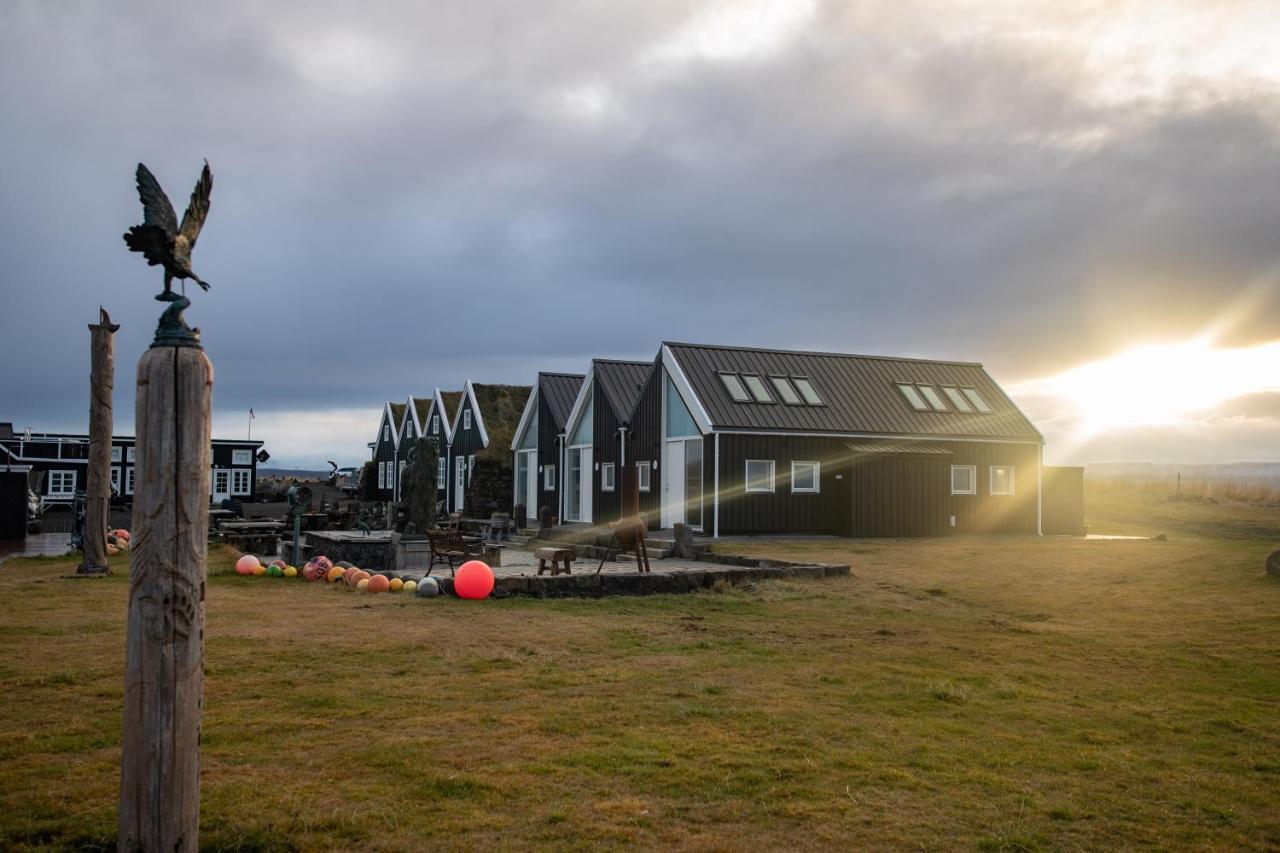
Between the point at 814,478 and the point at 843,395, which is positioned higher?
the point at 843,395

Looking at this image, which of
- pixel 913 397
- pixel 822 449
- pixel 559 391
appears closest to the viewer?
pixel 822 449

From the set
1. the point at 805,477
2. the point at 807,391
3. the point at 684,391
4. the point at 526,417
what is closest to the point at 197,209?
the point at 684,391

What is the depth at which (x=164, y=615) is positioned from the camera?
4.14 metres

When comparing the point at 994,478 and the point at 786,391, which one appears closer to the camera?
the point at 786,391

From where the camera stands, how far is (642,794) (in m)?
5.60

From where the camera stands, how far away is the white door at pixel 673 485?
2892cm

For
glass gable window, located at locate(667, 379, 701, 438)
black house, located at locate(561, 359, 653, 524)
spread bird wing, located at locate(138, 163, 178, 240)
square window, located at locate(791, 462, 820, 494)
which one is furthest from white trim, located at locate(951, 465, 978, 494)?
spread bird wing, located at locate(138, 163, 178, 240)

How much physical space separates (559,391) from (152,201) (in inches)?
1315

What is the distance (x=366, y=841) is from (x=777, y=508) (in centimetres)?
2407

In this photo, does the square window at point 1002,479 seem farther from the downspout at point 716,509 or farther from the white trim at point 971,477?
the downspout at point 716,509

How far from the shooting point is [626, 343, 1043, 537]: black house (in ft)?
92.0

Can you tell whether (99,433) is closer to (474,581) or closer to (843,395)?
(474,581)

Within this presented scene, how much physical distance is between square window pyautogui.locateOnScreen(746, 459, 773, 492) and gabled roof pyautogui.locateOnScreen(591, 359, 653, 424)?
17.4 feet

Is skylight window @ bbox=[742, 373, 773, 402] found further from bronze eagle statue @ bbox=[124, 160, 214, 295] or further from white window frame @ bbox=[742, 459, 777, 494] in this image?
bronze eagle statue @ bbox=[124, 160, 214, 295]
